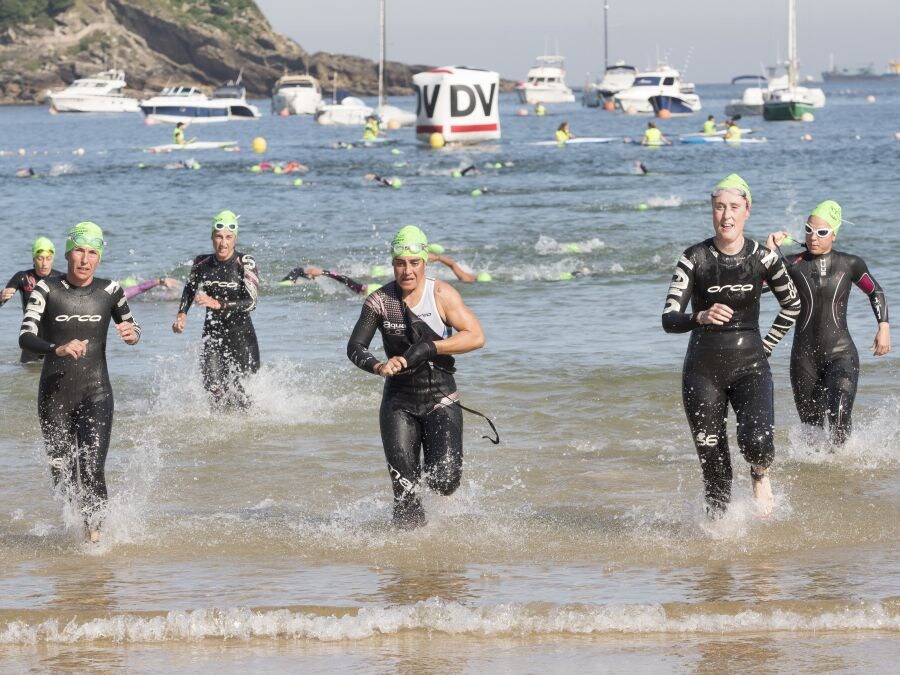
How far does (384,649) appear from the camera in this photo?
19.8 ft

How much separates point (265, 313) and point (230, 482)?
331 inches

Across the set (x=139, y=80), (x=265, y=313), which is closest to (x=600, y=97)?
(x=139, y=80)

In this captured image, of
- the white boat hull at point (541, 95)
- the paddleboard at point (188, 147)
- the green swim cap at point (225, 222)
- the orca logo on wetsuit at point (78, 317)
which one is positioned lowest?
the orca logo on wetsuit at point (78, 317)

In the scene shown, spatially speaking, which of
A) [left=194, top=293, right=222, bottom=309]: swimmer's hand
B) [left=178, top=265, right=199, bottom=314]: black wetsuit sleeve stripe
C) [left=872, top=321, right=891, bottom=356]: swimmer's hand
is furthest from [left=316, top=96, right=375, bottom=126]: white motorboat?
[left=872, top=321, right=891, bottom=356]: swimmer's hand

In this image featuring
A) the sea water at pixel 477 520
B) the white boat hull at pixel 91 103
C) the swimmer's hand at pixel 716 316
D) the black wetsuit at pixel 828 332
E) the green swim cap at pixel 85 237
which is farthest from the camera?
the white boat hull at pixel 91 103

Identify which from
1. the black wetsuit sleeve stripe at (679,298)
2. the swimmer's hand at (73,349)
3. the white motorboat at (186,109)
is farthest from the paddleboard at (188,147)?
the black wetsuit sleeve stripe at (679,298)

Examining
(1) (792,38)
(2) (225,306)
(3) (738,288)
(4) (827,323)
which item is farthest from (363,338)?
(1) (792,38)

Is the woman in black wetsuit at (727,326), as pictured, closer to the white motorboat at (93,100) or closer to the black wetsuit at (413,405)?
the black wetsuit at (413,405)

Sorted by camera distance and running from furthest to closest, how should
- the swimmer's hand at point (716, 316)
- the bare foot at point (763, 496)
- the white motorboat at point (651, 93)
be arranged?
the white motorboat at point (651, 93) < the bare foot at point (763, 496) < the swimmer's hand at point (716, 316)

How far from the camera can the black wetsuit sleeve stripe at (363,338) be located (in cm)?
716

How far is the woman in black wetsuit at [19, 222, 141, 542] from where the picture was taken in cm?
766

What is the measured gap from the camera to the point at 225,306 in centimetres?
1099

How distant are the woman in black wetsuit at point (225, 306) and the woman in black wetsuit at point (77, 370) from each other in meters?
2.94

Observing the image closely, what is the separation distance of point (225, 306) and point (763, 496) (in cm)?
504
